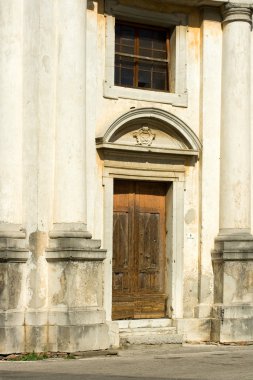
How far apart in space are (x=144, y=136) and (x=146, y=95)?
2.46 feet

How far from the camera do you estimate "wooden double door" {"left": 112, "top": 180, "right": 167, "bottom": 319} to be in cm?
1688

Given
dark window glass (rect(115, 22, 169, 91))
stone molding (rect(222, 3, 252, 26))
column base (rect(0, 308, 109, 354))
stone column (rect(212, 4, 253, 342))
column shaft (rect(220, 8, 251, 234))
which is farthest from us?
stone molding (rect(222, 3, 252, 26))

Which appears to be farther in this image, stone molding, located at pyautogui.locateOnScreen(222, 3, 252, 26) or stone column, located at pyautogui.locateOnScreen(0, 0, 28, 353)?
stone molding, located at pyautogui.locateOnScreen(222, 3, 252, 26)

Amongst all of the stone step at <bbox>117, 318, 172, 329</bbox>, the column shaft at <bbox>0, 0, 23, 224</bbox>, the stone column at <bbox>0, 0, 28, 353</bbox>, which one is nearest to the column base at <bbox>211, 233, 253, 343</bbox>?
the stone step at <bbox>117, 318, 172, 329</bbox>

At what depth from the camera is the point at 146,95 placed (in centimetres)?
1706

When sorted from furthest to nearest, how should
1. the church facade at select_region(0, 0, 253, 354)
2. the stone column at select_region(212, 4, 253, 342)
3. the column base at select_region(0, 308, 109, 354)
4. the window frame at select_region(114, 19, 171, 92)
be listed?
the window frame at select_region(114, 19, 171, 92), the stone column at select_region(212, 4, 253, 342), the church facade at select_region(0, 0, 253, 354), the column base at select_region(0, 308, 109, 354)

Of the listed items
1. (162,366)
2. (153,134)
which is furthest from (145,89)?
(162,366)

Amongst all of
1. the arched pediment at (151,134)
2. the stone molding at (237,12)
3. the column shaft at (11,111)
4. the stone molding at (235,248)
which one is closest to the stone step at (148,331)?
the stone molding at (235,248)

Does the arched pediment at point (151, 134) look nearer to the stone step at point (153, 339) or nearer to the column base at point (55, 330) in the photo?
the column base at point (55, 330)

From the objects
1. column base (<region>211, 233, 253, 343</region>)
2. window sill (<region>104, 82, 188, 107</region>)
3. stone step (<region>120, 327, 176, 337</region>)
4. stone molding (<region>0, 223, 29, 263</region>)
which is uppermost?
window sill (<region>104, 82, 188, 107</region>)

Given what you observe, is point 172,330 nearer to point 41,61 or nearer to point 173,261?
point 173,261

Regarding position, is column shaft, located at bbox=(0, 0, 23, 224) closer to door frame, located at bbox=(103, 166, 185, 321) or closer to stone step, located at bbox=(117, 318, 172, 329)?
door frame, located at bbox=(103, 166, 185, 321)

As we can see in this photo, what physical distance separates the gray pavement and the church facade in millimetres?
476

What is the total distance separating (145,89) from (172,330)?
4.34 metres
